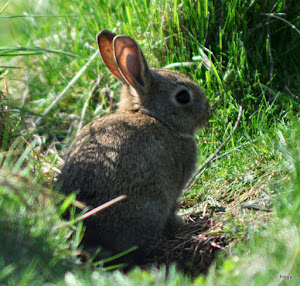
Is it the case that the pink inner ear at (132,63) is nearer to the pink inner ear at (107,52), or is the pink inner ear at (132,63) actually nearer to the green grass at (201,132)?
the pink inner ear at (107,52)

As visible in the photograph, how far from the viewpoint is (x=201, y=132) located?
4.96 metres

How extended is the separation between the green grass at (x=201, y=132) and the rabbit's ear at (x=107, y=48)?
1.37 feet

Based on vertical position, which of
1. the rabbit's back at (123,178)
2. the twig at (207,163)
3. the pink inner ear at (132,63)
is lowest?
the twig at (207,163)

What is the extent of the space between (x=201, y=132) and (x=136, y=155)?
1541mm

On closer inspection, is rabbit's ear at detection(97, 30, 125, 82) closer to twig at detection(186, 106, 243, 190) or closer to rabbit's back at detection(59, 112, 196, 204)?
rabbit's back at detection(59, 112, 196, 204)

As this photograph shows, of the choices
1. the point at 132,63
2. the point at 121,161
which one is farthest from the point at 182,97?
the point at 121,161

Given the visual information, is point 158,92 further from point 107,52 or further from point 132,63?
point 107,52

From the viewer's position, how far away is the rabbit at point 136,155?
345cm

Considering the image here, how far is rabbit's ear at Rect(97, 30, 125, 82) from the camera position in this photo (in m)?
4.30

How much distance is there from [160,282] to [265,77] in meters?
3.06

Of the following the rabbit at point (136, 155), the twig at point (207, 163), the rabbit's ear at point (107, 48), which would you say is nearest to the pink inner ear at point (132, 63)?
the rabbit at point (136, 155)

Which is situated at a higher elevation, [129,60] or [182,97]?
[129,60]

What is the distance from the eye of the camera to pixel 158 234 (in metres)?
3.75

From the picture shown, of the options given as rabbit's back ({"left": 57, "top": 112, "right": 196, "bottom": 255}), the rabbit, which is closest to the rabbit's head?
the rabbit
